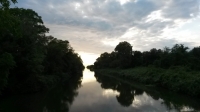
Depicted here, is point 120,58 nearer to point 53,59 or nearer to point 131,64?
point 131,64

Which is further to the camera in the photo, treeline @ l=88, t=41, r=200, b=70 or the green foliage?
treeline @ l=88, t=41, r=200, b=70

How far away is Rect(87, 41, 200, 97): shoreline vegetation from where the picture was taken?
108 feet

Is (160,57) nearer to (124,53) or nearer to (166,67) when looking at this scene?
(166,67)

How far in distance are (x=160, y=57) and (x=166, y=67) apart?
976 cm

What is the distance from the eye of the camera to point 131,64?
94.8 metres

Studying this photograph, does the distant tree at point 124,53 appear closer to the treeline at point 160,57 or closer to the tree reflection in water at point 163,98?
the treeline at point 160,57

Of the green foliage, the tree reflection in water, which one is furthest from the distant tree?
Result: the green foliage

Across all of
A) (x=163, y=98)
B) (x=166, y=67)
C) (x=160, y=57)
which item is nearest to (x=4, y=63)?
(x=163, y=98)

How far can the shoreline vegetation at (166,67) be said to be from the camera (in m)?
33.0

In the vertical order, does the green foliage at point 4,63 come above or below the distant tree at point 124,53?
below

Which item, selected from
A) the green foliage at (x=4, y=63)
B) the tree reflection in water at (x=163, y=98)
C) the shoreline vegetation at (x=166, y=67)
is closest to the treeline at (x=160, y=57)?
the shoreline vegetation at (x=166, y=67)

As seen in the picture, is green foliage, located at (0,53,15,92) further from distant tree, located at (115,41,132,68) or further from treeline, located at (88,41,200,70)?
distant tree, located at (115,41,132,68)

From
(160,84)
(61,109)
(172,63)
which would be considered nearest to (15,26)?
(61,109)

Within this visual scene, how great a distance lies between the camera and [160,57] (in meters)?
68.3
